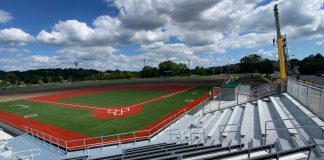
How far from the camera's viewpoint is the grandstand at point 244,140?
7.16 metres

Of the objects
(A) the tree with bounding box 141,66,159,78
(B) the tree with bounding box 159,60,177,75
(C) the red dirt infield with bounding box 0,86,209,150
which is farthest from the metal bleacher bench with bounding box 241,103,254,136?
(B) the tree with bounding box 159,60,177,75

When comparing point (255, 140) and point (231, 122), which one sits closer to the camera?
point (255, 140)

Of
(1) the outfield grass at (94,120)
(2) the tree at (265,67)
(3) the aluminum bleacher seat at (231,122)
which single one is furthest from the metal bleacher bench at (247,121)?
(2) the tree at (265,67)

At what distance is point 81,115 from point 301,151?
1003 inches

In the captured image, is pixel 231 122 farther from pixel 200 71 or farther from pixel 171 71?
pixel 200 71

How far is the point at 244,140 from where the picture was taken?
34.3ft

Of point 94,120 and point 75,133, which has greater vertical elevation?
point 94,120

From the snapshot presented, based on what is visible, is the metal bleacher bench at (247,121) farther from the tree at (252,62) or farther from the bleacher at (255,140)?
the tree at (252,62)

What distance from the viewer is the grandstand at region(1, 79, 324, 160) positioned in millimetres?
7163

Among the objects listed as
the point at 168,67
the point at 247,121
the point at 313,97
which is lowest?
the point at 247,121

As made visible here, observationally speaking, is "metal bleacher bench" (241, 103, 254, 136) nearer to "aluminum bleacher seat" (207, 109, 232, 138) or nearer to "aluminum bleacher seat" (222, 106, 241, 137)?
"aluminum bleacher seat" (222, 106, 241, 137)

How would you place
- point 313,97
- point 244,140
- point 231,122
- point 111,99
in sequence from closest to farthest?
point 244,140
point 313,97
point 231,122
point 111,99

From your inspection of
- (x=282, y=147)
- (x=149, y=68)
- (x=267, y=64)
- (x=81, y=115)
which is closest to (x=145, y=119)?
(x=81, y=115)

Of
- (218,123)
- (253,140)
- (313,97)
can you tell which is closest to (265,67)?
(218,123)
